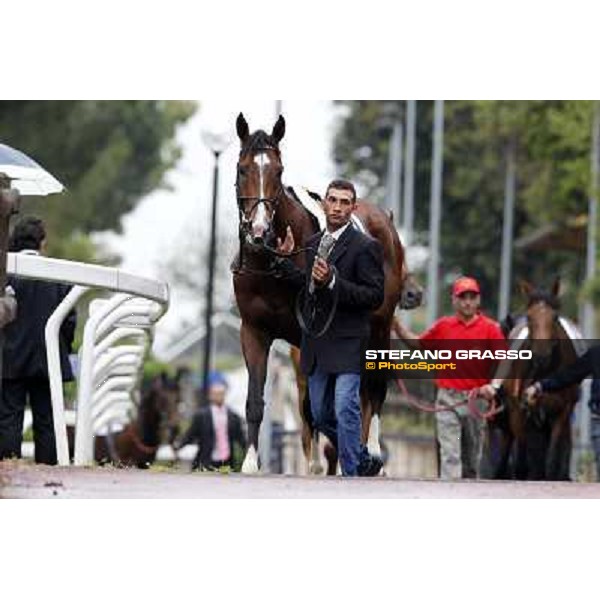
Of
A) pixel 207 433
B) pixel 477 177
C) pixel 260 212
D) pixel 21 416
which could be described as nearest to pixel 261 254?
pixel 260 212

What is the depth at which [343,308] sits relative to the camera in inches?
600

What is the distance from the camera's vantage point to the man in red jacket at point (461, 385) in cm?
1816

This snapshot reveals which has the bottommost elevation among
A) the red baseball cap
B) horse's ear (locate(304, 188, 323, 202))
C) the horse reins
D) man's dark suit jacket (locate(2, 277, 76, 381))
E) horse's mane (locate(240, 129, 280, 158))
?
the horse reins

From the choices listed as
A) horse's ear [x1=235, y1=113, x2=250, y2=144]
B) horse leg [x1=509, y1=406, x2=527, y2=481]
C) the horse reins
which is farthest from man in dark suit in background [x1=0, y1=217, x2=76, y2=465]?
horse leg [x1=509, y1=406, x2=527, y2=481]

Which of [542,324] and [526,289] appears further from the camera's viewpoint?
[526,289]

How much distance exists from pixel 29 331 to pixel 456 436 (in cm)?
464

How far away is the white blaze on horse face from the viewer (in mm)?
15305

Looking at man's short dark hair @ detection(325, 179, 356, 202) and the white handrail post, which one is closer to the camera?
man's short dark hair @ detection(325, 179, 356, 202)

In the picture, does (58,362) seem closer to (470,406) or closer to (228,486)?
(228,486)

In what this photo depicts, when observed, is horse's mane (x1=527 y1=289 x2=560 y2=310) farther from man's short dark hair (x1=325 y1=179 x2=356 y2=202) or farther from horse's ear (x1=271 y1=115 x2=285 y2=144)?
man's short dark hair (x1=325 y1=179 x2=356 y2=202)

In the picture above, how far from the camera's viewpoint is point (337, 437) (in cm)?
1586

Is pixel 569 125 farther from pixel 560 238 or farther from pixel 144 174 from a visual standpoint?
pixel 144 174

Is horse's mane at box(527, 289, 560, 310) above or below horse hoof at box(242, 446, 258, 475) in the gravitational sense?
above

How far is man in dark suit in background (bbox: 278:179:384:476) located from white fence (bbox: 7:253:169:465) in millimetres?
1205
